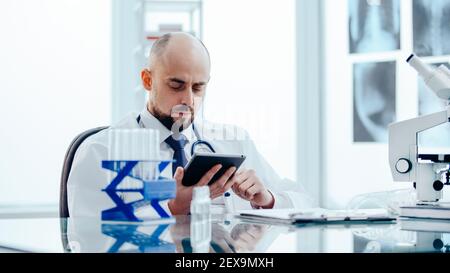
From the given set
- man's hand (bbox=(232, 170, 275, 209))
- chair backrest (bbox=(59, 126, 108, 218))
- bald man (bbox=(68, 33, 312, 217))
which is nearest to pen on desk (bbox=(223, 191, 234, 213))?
bald man (bbox=(68, 33, 312, 217))

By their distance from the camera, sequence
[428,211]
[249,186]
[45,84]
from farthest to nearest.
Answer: [45,84] < [249,186] < [428,211]

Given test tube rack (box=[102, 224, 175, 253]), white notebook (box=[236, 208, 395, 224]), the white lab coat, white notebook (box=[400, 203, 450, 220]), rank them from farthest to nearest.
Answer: the white lab coat < white notebook (box=[400, 203, 450, 220]) < white notebook (box=[236, 208, 395, 224]) < test tube rack (box=[102, 224, 175, 253])

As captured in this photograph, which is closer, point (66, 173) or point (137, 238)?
point (137, 238)

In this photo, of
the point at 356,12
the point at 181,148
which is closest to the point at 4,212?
the point at 181,148

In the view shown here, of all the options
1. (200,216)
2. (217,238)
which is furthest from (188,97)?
(217,238)

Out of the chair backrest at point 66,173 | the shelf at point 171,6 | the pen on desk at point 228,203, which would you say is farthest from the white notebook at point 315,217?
the shelf at point 171,6

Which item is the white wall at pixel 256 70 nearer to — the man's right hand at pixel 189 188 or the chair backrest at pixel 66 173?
the chair backrest at pixel 66 173

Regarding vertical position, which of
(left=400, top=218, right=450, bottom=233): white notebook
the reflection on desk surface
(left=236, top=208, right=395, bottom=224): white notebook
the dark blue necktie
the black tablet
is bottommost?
the reflection on desk surface

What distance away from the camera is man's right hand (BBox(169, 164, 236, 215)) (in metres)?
1.95

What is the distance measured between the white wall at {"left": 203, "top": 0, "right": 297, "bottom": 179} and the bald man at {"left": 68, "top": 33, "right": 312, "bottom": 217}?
1.45 metres

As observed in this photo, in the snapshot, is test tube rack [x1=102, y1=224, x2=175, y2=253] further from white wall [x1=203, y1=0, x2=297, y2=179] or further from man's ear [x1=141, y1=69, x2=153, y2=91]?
white wall [x1=203, y1=0, x2=297, y2=179]

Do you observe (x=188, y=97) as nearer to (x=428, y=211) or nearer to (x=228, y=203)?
(x=228, y=203)

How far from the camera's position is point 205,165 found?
6.16 feet

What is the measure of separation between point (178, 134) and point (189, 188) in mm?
573
